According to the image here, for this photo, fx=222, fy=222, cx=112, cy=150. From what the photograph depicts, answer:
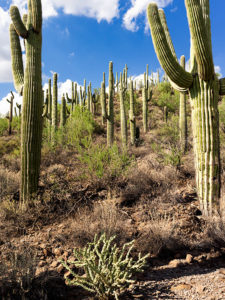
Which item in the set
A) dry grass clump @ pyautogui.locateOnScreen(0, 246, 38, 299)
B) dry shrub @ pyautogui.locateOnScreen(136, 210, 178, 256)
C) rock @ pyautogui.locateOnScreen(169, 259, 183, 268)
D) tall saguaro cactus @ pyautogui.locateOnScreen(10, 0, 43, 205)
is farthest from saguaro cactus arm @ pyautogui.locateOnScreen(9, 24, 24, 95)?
rock @ pyautogui.locateOnScreen(169, 259, 183, 268)

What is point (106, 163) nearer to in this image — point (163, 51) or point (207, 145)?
point (207, 145)

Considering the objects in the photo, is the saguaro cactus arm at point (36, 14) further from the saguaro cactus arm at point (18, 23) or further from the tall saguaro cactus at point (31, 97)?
the saguaro cactus arm at point (18, 23)

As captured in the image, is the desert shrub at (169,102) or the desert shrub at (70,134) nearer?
the desert shrub at (70,134)

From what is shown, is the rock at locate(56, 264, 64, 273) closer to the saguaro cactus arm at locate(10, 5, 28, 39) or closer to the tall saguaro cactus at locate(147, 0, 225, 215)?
the tall saguaro cactus at locate(147, 0, 225, 215)

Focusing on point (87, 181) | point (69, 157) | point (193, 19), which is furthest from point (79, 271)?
point (69, 157)

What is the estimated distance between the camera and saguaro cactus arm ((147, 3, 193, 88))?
16.1ft

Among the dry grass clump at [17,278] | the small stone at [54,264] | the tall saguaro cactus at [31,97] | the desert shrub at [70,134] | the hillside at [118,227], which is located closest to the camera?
the dry grass clump at [17,278]

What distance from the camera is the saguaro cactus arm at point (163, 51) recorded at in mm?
4914

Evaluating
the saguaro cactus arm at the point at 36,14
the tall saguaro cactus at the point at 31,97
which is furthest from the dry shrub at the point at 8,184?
the saguaro cactus arm at the point at 36,14

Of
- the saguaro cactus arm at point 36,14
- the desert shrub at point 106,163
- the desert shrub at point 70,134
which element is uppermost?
the saguaro cactus arm at point 36,14

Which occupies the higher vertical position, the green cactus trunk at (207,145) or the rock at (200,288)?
the green cactus trunk at (207,145)

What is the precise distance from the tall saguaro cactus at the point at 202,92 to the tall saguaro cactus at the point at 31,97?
3.04m

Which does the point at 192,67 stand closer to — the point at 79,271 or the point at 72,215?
the point at 72,215

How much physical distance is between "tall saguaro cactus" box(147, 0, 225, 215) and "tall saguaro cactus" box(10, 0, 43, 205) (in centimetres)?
304
